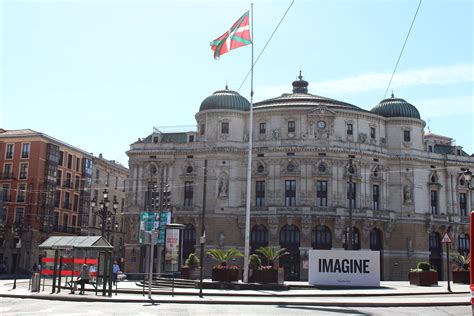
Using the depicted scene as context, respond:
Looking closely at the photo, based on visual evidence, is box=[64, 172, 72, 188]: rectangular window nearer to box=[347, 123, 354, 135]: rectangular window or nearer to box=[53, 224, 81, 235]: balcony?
box=[53, 224, 81, 235]: balcony

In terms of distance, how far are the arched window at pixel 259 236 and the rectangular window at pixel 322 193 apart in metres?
6.91

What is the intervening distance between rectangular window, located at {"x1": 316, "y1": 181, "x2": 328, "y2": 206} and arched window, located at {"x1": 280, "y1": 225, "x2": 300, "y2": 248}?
4.25 meters

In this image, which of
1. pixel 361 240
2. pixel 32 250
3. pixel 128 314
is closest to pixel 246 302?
pixel 128 314

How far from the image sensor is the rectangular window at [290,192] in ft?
213

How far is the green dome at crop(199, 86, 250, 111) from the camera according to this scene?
70.0 meters

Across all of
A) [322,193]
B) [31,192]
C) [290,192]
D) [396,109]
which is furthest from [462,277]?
[31,192]

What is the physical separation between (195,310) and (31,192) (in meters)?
58.6

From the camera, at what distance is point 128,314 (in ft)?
67.1

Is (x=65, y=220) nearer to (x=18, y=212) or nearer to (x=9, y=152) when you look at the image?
(x=18, y=212)

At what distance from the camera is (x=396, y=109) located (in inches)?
2820

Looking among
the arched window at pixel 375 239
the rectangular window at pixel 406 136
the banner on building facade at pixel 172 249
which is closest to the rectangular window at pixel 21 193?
the banner on building facade at pixel 172 249

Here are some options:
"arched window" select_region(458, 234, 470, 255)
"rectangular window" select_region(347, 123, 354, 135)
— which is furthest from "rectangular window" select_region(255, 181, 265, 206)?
"arched window" select_region(458, 234, 470, 255)

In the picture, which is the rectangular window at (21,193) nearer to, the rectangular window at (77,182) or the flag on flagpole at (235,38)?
the rectangular window at (77,182)

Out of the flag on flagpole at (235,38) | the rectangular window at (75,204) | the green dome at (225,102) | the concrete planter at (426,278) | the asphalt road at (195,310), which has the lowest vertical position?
the asphalt road at (195,310)
